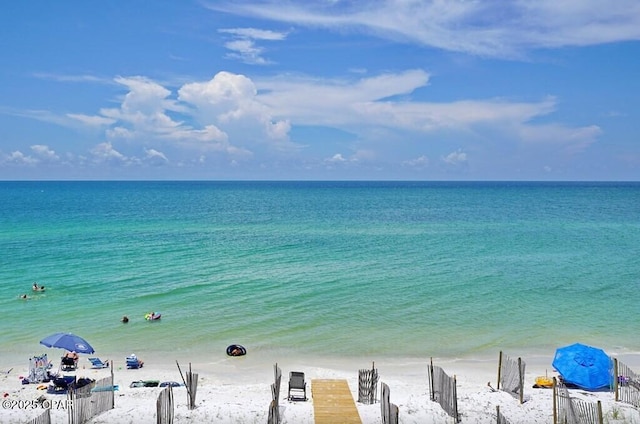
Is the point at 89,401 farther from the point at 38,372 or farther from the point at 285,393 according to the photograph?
the point at 285,393

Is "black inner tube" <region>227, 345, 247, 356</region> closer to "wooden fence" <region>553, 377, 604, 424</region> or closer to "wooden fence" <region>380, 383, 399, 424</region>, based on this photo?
"wooden fence" <region>380, 383, 399, 424</region>

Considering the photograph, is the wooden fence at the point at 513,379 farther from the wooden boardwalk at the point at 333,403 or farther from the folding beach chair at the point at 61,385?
the folding beach chair at the point at 61,385

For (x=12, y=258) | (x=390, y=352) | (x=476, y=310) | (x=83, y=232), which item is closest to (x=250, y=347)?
(x=390, y=352)

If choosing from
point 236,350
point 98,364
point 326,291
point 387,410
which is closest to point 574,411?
point 387,410

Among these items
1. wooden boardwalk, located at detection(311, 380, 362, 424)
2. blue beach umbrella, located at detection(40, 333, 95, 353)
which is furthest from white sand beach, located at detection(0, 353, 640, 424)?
blue beach umbrella, located at detection(40, 333, 95, 353)

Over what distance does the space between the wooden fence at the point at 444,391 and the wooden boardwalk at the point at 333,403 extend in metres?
2.69

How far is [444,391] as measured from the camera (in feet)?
57.1

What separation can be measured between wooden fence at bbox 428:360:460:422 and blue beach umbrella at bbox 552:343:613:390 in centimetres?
457

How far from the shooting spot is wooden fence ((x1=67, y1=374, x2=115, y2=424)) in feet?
51.2

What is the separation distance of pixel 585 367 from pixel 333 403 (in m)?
8.75

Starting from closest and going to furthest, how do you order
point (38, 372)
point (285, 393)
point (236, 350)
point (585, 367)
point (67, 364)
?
point (285, 393), point (585, 367), point (38, 372), point (67, 364), point (236, 350)

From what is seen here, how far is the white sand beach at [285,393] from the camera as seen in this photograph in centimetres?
1658

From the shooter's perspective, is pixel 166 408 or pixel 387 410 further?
pixel 387 410

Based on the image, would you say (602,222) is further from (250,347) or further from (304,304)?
(250,347)
